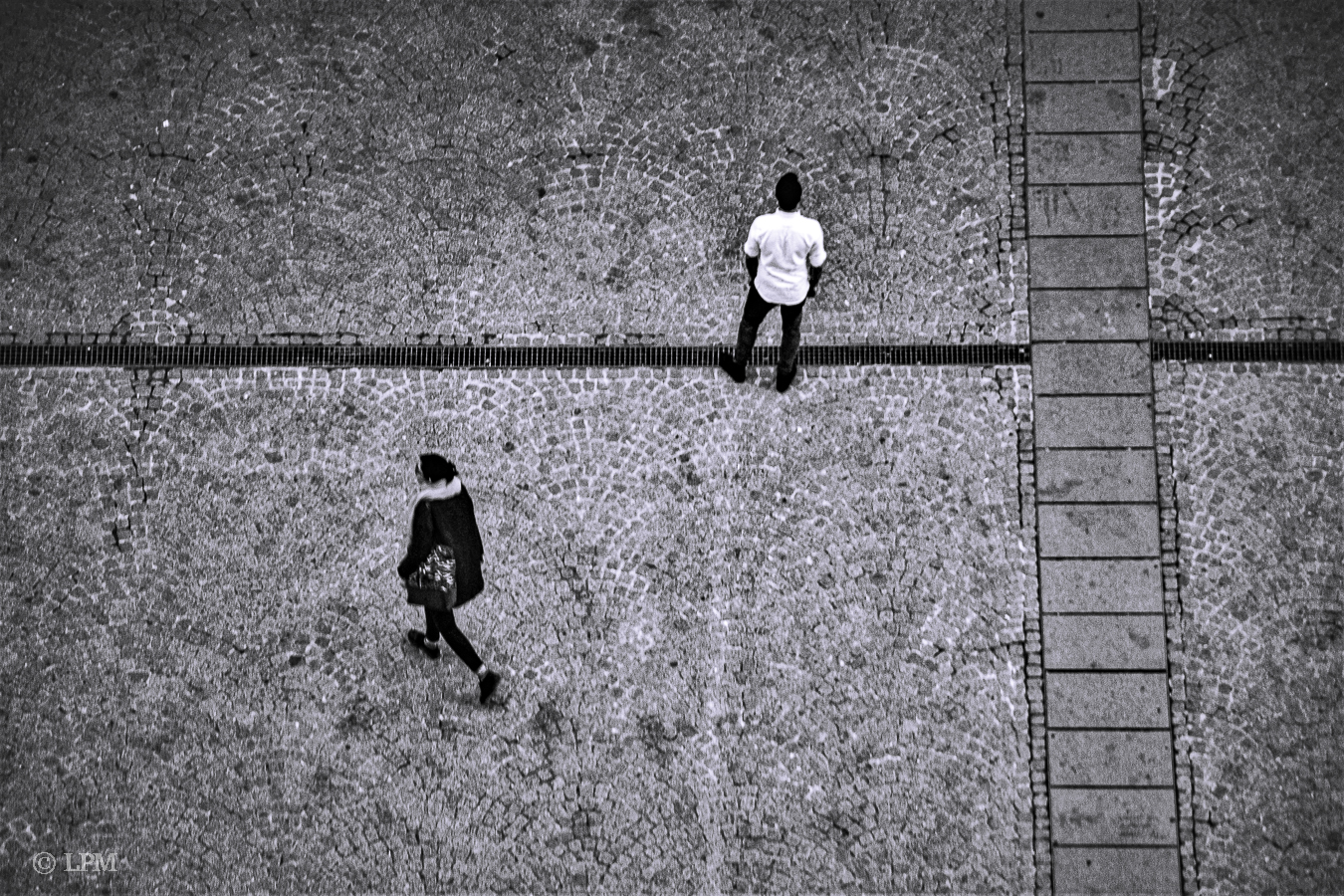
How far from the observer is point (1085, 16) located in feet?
16.5

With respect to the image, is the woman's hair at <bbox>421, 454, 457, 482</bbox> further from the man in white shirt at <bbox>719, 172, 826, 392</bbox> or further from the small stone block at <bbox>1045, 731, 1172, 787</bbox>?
the small stone block at <bbox>1045, 731, 1172, 787</bbox>

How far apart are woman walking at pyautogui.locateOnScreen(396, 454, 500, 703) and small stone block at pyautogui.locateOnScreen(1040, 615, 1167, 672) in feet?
8.07

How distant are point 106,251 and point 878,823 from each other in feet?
14.3

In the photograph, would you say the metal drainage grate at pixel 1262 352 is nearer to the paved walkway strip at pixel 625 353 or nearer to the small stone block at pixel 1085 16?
the paved walkway strip at pixel 625 353

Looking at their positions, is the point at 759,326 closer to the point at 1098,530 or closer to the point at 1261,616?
the point at 1098,530

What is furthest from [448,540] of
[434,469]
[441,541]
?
[434,469]

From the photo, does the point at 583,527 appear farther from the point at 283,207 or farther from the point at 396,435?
the point at 283,207

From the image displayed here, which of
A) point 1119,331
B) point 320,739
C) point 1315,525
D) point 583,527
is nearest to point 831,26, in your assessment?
point 1119,331

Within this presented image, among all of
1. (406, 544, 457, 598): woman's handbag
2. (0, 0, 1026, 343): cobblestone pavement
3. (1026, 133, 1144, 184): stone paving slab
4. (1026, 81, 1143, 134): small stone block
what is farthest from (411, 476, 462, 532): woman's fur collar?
(1026, 81, 1143, 134): small stone block

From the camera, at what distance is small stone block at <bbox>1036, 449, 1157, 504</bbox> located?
15.2 ft

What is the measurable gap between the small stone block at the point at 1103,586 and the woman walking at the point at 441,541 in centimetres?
246

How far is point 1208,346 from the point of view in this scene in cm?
476

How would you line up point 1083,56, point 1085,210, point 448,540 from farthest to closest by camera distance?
point 1083,56, point 1085,210, point 448,540

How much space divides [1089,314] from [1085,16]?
4.82 feet
